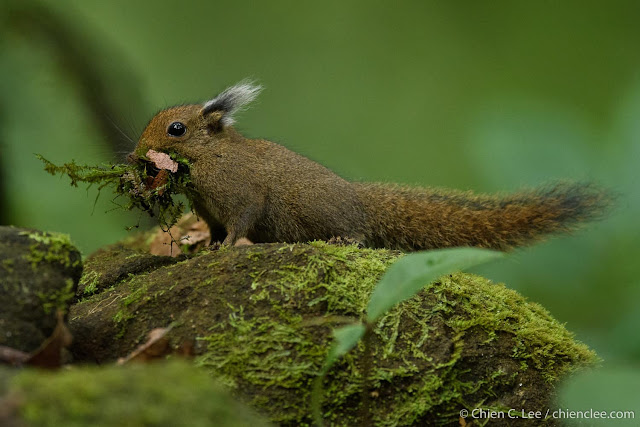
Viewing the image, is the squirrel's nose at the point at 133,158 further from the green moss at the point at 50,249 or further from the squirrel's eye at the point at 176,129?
the green moss at the point at 50,249

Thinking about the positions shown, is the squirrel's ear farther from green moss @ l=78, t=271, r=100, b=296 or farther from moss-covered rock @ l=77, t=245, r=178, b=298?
green moss @ l=78, t=271, r=100, b=296

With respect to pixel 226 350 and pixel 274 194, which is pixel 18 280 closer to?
pixel 226 350

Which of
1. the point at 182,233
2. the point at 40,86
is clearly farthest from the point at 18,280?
the point at 40,86

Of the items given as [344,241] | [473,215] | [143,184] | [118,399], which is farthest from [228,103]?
[118,399]

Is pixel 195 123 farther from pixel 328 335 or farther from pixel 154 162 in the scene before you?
pixel 328 335

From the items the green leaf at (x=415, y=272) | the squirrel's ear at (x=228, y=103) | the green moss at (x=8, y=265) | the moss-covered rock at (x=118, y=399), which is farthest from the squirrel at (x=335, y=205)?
the moss-covered rock at (x=118, y=399)

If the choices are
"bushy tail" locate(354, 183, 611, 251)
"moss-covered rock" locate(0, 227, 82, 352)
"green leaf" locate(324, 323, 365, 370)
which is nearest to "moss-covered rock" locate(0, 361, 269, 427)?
"green leaf" locate(324, 323, 365, 370)
